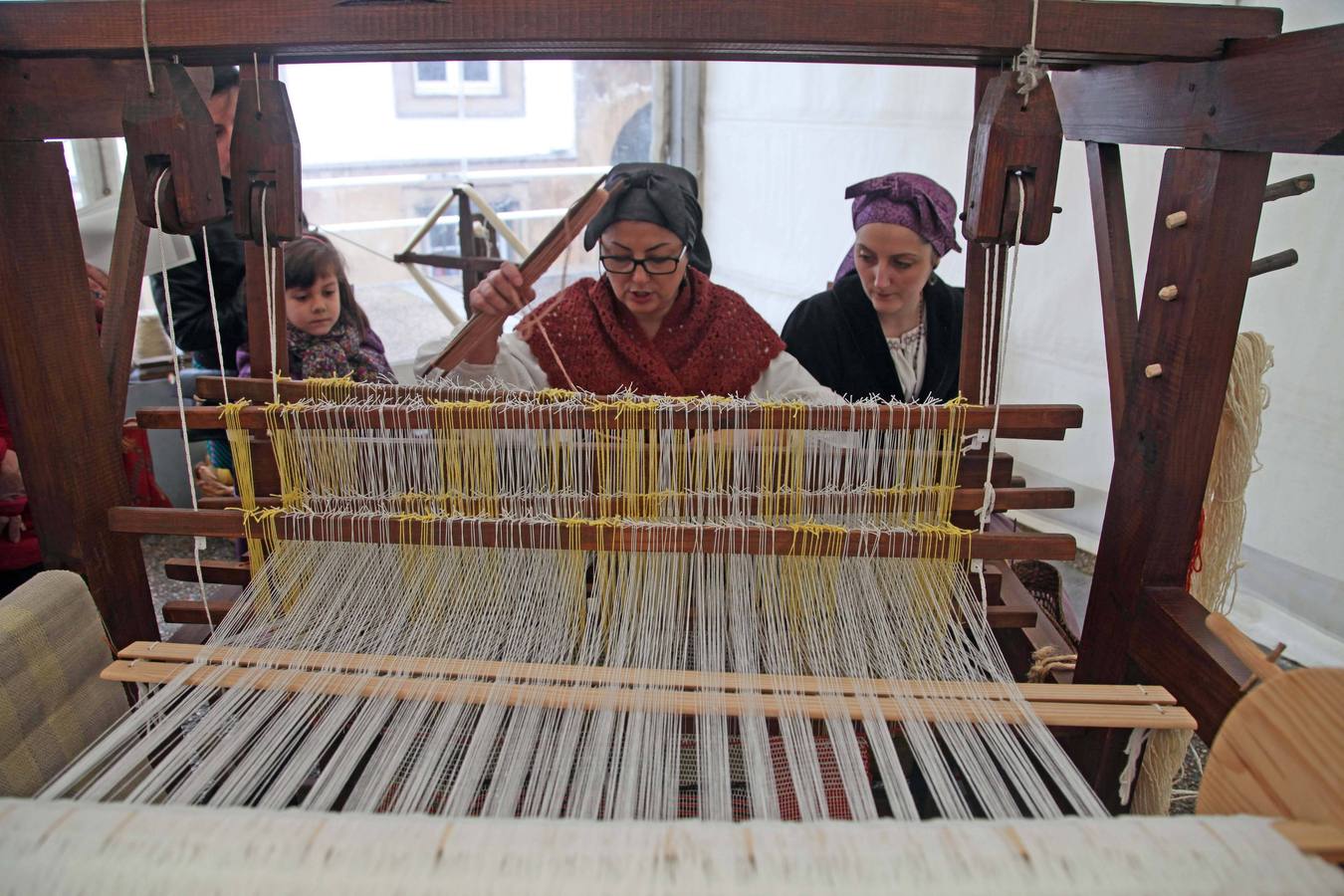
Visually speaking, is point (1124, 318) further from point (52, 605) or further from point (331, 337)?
point (331, 337)

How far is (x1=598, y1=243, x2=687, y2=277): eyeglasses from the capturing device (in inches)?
74.9

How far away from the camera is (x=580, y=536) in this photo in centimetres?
Result: 126

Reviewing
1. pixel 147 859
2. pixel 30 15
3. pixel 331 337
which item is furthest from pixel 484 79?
pixel 147 859

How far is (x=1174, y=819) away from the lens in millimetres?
827

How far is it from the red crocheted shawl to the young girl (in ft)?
2.56

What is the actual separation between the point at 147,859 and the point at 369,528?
56 cm

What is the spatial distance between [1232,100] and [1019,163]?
0.86ft

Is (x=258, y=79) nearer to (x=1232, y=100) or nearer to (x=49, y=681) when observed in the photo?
(x=49, y=681)

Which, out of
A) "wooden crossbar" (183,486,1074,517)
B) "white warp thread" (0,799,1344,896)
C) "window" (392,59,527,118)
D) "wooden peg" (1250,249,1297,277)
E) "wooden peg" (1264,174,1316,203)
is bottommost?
"white warp thread" (0,799,1344,896)

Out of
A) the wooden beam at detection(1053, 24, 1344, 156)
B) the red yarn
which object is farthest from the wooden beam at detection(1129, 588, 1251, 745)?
the wooden beam at detection(1053, 24, 1344, 156)

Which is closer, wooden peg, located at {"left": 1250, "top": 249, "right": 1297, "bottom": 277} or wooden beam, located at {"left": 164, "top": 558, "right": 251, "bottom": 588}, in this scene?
wooden peg, located at {"left": 1250, "top": 249, "right": 1297, "bottom": 277}

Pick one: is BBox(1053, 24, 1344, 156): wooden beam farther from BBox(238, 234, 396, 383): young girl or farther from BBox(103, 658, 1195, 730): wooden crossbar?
BBox(238, 234, 396, 383): young girl

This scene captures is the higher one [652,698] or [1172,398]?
[1172,398]

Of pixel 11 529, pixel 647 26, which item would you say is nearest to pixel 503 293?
pixel 647 26
